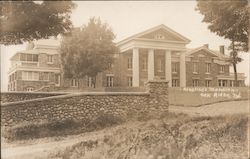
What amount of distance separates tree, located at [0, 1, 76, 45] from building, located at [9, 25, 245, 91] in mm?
149

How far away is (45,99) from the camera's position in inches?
148

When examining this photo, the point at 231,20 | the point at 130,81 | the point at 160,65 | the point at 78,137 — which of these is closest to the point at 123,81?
the point at 130,81

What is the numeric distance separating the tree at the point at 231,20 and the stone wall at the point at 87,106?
78 centimetres

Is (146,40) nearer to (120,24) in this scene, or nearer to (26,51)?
(120,24)

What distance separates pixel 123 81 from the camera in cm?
399

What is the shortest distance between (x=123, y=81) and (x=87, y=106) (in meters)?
0.44

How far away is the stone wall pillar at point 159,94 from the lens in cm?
404

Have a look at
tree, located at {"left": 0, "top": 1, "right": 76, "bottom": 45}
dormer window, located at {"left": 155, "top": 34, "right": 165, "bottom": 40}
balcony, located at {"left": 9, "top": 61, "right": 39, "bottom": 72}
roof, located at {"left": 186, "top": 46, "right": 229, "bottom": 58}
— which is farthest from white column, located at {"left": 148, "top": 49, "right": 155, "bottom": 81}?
balcony, located at {"left": 9, "top": 61, "right": 39, "bottom": 72}

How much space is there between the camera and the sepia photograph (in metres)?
3.62

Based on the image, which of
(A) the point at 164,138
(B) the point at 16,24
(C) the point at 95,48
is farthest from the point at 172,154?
(B) the point at 16,24

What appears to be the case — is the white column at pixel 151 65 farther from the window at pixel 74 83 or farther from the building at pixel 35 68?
the building at pixel 35 68

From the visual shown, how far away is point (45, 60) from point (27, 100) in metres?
0.42

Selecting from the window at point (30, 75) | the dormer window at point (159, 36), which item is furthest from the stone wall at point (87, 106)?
the dormer window at point (159, 36)

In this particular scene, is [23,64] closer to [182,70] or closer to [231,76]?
[182,70]
